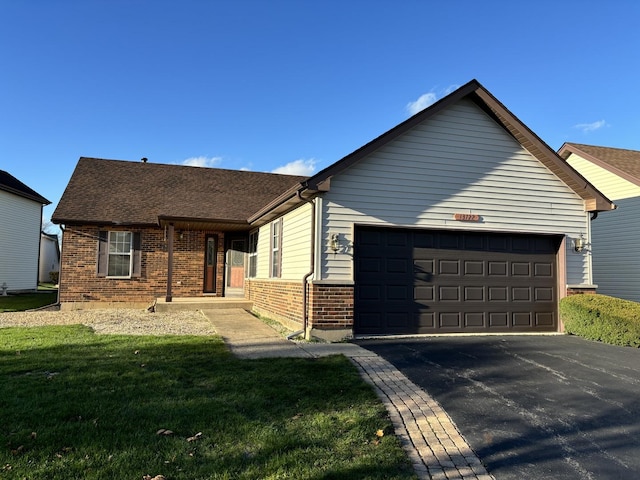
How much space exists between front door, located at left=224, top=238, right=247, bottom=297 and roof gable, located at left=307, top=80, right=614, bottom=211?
339 inches

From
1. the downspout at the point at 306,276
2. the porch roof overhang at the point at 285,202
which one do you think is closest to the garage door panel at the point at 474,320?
the downspout at the point at 306,276

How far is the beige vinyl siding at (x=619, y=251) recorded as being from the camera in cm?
1471

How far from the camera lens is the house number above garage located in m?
9.84

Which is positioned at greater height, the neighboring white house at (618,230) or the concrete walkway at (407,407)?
the neighboring white house at (618,230)

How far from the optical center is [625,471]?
147 inches

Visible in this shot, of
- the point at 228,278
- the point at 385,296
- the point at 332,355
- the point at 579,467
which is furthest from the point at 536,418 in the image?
the point at 228,278

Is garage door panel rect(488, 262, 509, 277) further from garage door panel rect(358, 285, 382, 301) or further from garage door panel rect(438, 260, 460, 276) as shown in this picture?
garage door panel rect(358, 285, 382, 301)

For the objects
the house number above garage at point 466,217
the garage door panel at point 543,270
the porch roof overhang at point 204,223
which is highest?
the porch roof overhang at point 204,223

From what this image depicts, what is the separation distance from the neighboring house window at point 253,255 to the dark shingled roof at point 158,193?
94cm

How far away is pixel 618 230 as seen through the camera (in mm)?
15242

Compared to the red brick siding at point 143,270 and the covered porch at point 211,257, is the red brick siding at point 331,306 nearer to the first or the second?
the covered porch at point 211,257

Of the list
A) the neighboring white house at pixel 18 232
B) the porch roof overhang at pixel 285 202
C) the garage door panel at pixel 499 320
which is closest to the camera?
the porch roof overhang at pixel 285 202

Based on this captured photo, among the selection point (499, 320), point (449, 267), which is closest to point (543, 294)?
point (499, 320)

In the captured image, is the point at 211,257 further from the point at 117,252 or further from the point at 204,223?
the point at 117,252
